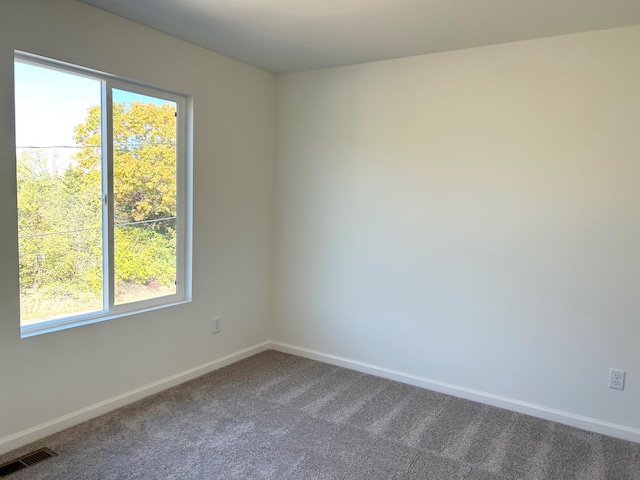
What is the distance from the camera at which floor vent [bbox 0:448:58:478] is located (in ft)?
7.30

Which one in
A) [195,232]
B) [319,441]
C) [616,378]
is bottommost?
[319,441]

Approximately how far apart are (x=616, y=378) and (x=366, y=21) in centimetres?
264

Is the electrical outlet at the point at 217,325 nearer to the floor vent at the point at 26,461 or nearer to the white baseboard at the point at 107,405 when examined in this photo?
the white baseboard at the point at 107,405

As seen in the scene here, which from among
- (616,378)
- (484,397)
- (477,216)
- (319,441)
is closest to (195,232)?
(319,441)

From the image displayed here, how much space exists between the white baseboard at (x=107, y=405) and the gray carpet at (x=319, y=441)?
53 millimetres

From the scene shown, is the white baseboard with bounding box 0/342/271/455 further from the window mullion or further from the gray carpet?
the window mullion

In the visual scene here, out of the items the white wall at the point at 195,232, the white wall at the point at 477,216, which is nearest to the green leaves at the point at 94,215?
the white wall at the point at 195,232

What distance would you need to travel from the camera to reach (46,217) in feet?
8.48

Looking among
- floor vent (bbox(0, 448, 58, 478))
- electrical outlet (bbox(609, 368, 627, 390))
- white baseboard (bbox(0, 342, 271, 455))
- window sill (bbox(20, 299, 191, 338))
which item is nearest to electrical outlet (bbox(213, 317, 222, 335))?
white baseboard (bbox(0, 342, 271, 455))

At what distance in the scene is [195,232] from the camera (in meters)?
3.41

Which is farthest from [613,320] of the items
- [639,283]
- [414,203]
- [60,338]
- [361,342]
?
[60,338]

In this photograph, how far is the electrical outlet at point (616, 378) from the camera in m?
2.78

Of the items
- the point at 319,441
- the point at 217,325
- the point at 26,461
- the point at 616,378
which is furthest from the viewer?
the point at 217,325

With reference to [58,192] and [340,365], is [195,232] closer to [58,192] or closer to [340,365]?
[58,192]
